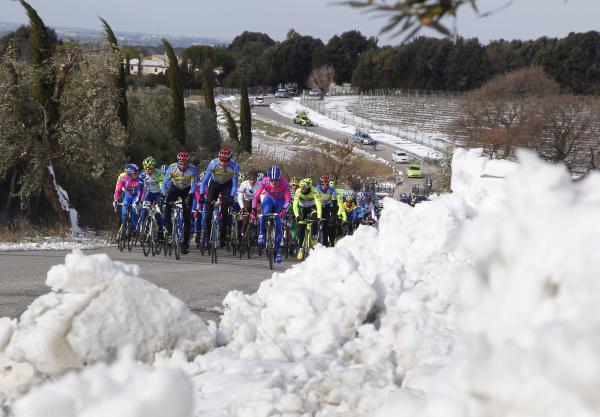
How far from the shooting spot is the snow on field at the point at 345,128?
86.8 m

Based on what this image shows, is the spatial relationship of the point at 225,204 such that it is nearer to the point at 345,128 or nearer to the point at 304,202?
the point at 304,202

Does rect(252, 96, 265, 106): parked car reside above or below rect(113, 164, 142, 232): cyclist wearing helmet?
below

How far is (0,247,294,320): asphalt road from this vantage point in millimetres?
10125

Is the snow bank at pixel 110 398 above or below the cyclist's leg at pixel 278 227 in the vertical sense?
above

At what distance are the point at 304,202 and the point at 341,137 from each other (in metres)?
74.4

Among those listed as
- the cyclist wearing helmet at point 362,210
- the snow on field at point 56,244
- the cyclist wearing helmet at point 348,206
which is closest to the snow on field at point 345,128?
the cyclist wearing helmet at point 362,210

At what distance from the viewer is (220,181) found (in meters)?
17.3

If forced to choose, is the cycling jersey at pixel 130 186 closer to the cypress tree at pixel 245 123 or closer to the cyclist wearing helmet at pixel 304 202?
the cyclist wearing helmet at pixel 304 202

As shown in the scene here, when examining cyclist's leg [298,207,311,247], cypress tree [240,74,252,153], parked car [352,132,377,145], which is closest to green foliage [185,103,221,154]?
cypress tree [240,74,252,153]

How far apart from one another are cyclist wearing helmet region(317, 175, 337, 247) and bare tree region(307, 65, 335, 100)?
117573 millimetres

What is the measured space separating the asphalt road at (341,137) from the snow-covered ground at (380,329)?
52.8m

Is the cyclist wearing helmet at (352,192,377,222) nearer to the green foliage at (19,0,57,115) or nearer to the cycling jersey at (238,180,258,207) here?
the cycling jersey at (238,180,258,207)

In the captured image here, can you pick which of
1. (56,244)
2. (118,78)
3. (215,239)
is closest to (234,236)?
(215,239)

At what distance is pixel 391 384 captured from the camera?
5.50 m
